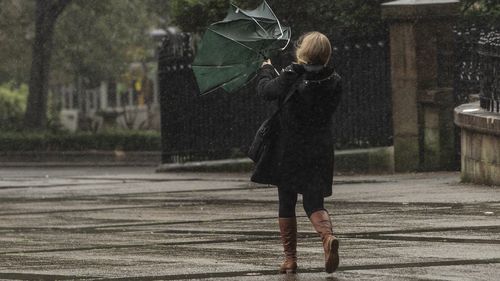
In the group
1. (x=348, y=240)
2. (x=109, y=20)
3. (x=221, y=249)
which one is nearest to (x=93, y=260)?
(x=221, y=249)

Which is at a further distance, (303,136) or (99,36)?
(99,36)

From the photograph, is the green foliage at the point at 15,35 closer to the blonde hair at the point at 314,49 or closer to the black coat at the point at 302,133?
the black coat at the point at 302,133

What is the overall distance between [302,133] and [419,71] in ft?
32.8

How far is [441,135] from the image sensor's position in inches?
716

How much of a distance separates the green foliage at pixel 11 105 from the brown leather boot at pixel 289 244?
1385 inches

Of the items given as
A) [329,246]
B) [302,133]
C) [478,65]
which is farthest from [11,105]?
[329,246]

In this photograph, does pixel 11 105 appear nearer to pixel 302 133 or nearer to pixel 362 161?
pixel 362 161

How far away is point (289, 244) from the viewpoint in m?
8.66

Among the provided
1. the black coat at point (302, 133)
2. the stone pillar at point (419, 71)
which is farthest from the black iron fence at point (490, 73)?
the black coat at point (302, 133)

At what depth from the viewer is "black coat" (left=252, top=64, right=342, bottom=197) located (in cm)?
858

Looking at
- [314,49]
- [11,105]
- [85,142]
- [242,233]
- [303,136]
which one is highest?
[314,49]

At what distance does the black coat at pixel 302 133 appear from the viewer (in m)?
8.58

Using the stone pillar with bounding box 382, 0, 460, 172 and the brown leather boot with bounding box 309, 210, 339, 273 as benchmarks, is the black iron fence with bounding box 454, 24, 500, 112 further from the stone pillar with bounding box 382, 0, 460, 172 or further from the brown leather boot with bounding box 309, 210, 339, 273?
the brown leather boot with bounding box 309, 210, 339, 273

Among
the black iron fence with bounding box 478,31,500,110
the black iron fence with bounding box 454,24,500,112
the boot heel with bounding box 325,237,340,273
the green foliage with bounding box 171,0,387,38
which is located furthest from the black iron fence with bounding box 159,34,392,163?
the boot heel with bounding box 325,237,340,273
